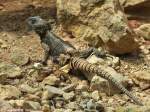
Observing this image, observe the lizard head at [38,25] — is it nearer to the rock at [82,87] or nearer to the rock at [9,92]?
the rock at [82,87]

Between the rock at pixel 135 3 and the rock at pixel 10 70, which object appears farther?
the rock at pixel 135 3

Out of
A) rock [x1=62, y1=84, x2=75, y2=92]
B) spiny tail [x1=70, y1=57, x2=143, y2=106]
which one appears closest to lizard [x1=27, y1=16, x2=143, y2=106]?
spiny tail [x1=70, y1=57, x2=143, y2=106]

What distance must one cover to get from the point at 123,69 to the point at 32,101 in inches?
62.2

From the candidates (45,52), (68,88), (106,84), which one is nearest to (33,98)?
(68,88)

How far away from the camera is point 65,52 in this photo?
7.01 m

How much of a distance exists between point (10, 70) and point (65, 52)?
807 mm

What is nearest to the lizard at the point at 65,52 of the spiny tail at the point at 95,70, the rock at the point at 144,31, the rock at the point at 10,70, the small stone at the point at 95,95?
the spiny tail at the point at 95,70

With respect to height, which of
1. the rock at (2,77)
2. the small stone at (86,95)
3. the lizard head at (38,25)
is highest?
the lizard head at (38,25)

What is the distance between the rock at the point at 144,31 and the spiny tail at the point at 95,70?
4.61 ft

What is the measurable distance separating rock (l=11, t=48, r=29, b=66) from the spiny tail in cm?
68

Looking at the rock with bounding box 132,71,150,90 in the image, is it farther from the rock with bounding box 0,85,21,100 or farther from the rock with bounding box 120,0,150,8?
the rock with bounding box 120,0,150,8

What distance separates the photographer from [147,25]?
784cm

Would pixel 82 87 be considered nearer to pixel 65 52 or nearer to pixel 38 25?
pixel 65 52

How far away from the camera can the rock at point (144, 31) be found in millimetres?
7727
